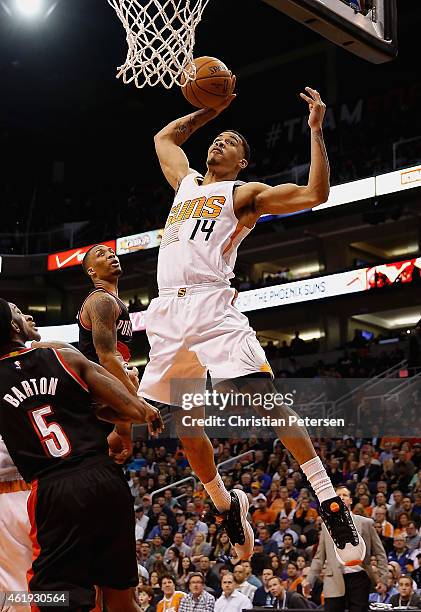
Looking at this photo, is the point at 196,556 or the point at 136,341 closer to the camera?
the point at 196,556

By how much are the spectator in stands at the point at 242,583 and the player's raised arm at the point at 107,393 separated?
5.89 m

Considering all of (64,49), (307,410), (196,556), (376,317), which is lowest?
(196,556)

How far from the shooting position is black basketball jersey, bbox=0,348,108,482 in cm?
342

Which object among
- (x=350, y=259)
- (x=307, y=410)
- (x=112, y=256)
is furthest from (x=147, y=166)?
(x=112, y=256)

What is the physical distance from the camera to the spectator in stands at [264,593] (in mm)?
8797

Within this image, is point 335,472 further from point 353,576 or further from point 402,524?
point 353,576

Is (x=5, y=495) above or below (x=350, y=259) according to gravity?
below

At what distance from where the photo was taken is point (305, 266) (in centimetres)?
2322

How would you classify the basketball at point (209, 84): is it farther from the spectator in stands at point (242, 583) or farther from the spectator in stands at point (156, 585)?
the spectator in stands at point (156, 585)

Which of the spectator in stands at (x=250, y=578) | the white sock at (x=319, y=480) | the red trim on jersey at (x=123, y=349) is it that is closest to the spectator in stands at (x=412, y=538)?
the spectator in stands at (x=250, y=578)

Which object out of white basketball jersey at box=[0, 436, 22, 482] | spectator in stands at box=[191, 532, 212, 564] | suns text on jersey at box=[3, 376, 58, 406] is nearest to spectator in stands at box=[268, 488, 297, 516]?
spectator in stands at box=[191, 532, 212, 564]

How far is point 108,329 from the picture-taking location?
190 inches

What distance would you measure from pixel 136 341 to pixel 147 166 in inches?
186

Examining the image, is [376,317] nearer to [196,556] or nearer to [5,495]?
[196,556]
